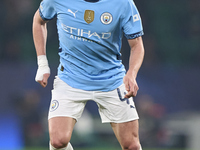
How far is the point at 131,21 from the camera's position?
427 centimetres

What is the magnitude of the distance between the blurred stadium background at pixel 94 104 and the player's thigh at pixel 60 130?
521cm

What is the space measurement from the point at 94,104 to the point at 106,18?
5836 millimetres

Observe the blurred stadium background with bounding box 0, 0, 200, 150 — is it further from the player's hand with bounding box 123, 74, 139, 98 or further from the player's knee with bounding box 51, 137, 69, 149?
the player's hand with bounding box 123, 74, 139, 98

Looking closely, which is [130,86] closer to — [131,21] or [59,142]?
[131,21]

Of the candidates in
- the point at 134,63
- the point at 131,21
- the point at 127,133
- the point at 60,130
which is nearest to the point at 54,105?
the point at 60,130

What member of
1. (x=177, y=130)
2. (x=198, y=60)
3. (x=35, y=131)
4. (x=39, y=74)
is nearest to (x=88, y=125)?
(x=35, y=131)

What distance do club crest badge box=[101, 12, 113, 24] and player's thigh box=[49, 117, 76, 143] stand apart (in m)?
0.99

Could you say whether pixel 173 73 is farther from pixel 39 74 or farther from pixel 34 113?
pixel 39 74

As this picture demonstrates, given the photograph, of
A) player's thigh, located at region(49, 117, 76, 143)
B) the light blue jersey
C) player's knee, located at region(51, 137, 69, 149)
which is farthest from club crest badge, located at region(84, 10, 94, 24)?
player's knee, located at region(51, 137, 69, 149)

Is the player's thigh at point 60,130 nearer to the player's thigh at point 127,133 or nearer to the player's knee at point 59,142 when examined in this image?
the player's knee at point 59,142

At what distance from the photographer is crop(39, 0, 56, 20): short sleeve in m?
4.44

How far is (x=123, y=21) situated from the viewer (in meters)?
4.28

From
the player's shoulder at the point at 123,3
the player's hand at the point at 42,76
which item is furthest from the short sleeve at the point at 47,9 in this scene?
the player's shoulder at the point at 123,3

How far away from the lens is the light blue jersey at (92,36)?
4.27 meters
